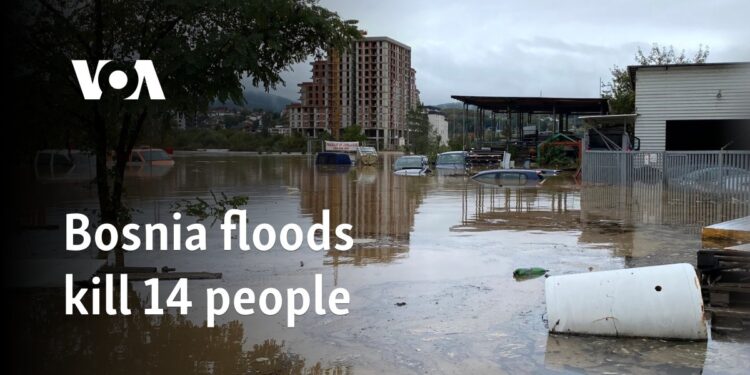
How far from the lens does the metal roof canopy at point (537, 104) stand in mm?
50062

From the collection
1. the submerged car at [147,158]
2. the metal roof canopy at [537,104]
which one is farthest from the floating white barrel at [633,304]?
the submerged car at [147,158]

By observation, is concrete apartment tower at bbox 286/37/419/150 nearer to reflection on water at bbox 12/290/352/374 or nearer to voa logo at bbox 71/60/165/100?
voa logo at bbox 71/60/165/100

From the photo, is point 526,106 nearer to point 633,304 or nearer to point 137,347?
point 633,304

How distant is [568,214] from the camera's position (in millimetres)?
18906

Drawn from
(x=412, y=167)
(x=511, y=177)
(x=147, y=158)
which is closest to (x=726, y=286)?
(x=511, y=177)

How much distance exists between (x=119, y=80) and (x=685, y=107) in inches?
1147

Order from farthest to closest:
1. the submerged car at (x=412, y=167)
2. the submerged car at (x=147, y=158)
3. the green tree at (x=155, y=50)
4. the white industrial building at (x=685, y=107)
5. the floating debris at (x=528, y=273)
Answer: the submerged car at (x=147, y=158) < the submerged car at (x=412, y=167) < the white industrial building at (x=685, y=107) < the floating debris at (x=528, y=273) < the green tree at (x=155, y=50)

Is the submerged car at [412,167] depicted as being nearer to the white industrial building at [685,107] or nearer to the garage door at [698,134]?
the white industrial building at [685,107]

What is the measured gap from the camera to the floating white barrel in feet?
21.9

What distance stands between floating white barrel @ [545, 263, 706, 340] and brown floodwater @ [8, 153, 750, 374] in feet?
0.44

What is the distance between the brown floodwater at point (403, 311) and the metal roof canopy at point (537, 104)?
31777 millimetres

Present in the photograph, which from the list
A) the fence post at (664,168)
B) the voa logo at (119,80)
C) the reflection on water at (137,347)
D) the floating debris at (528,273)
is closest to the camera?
the reflection on water at (137,347)

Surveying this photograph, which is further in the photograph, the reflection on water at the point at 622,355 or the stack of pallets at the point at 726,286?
the stack of pallets at the point at 726,286

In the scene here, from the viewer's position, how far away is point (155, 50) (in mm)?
8867
